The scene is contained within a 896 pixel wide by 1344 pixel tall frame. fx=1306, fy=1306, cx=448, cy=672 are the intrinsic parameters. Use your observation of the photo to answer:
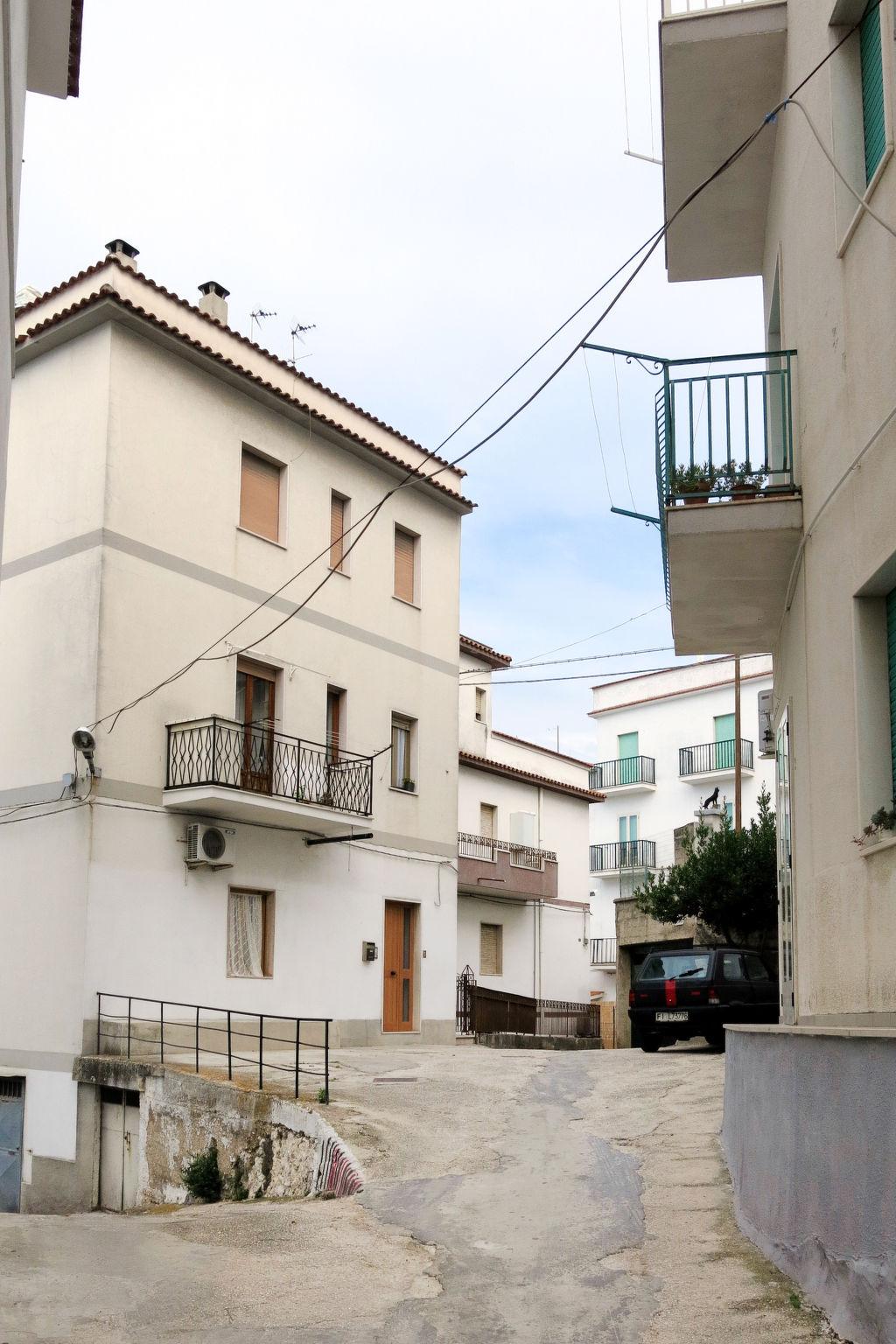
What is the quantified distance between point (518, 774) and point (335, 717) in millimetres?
12529

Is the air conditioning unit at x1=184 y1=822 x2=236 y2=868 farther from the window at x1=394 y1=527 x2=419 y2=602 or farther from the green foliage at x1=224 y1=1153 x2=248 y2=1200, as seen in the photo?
the green foliage at x1=224 y1=1153 x2=248 y2=1200

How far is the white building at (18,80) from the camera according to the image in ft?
20.5

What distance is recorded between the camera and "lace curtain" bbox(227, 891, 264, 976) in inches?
755

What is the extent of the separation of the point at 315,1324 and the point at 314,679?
15818mm

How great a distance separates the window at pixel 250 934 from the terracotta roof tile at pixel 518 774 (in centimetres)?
1178

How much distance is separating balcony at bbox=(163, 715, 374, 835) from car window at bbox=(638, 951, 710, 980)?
5.29 m

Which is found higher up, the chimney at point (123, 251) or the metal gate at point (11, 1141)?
the chimney at point (123, 251)

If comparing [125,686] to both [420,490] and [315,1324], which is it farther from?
[315,1324]

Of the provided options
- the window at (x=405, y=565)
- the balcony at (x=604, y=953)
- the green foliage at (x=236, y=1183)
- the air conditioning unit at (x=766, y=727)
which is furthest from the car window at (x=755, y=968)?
the balcony at (x=604, y=953)

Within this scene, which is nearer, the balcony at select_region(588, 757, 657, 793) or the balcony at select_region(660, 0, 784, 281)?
the balcony at select_region(660, 0, 784, 281)

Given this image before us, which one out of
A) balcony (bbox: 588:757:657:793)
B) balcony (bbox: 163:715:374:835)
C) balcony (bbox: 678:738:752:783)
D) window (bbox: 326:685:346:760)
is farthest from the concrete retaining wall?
balcony (bbox: 588:757:657:793)

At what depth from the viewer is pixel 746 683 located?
146 ft

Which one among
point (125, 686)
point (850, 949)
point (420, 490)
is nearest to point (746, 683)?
point (420, 490)

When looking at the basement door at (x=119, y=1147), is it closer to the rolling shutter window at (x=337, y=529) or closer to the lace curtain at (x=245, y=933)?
the lace curtain at (x=245, y=933)
